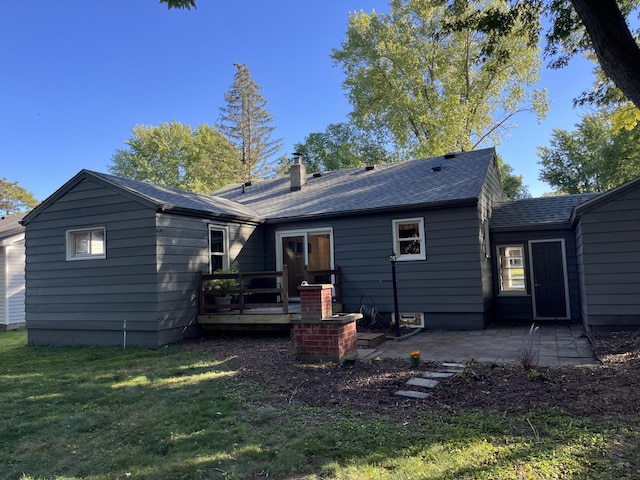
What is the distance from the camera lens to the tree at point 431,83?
21.7m

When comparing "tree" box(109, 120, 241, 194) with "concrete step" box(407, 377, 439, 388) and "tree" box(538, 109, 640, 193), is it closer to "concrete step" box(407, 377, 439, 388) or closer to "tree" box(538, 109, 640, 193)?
"tree" box(538, 109, 640, 193)

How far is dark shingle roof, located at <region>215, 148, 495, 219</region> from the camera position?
9.74 meters

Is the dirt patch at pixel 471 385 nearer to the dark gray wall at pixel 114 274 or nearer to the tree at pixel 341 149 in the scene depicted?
the dark gray wall at pixel 114 274

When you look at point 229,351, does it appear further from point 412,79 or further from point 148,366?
point 412,79

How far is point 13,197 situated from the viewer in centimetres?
3512

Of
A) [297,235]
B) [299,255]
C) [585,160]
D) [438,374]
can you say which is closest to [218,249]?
Answer: [297,235]

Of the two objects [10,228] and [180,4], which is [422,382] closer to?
[180,4]

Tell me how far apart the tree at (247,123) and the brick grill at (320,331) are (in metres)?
23.7

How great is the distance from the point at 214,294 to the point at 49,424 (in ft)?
16.4

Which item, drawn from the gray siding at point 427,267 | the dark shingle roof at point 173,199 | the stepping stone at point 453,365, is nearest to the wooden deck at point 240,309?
the dark shingle roof at point 173,199

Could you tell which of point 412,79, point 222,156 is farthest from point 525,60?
point 222,156

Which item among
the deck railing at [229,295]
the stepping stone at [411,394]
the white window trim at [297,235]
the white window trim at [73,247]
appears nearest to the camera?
the stepping stone at [411,394]

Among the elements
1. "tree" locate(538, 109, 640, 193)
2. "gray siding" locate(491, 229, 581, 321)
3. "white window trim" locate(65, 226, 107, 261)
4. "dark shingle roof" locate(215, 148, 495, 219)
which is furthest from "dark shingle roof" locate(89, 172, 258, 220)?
"tree" locate(538, 109, 640, 193)

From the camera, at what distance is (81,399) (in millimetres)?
4859
